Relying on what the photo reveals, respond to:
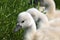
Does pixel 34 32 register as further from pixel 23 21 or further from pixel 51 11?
pixel 51 11

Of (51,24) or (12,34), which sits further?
(51,24)

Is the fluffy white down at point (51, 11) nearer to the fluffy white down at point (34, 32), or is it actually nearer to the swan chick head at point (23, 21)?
the fluffy white down at point (34, 32)

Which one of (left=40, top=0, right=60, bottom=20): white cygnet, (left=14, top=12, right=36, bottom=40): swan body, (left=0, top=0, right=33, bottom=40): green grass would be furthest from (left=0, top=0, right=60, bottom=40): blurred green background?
(left=40, top=0, right=60, bottom=20): white cygnet

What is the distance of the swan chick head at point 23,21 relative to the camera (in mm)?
3854

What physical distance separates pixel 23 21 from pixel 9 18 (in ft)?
1.30

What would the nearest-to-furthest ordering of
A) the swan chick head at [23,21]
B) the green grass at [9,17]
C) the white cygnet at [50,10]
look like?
the swan chick head at [23,21]
the green grass at [9,17]
the white cygnet at [50,10]

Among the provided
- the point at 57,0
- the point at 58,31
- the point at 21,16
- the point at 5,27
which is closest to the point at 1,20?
the point at 5,27

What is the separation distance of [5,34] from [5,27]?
89 mm

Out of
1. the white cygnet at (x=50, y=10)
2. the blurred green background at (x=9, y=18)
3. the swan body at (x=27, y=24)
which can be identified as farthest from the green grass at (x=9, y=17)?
the white cygnet at (x=50, y=10)

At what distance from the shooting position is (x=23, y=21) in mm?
3906

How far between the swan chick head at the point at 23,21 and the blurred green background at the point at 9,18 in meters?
0.23

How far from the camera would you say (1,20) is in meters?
4.15

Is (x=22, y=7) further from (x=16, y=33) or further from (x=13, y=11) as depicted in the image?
(x=16, y=33)

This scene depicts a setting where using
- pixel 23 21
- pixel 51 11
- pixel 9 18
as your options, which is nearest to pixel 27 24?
pixel 23 21
